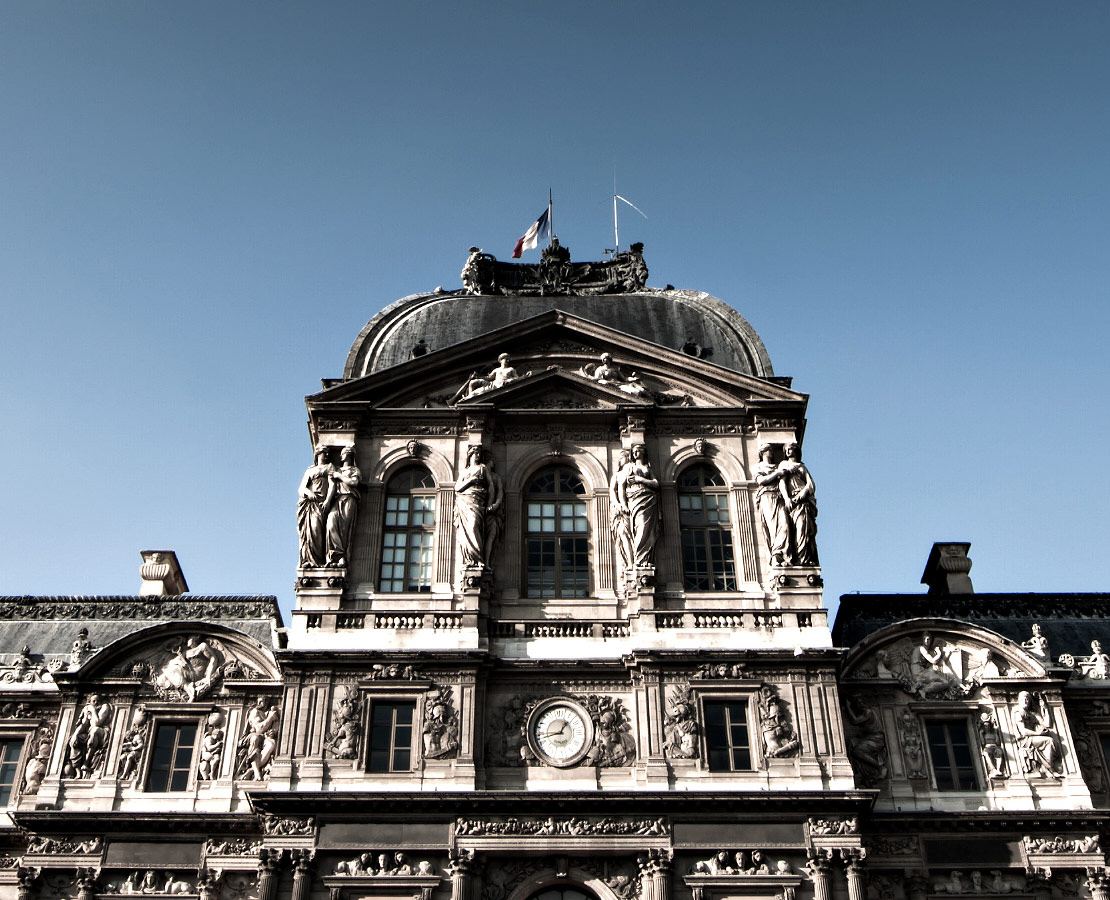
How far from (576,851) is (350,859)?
16.8 ft

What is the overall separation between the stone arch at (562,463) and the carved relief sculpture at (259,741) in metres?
8.55

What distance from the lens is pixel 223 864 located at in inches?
1204

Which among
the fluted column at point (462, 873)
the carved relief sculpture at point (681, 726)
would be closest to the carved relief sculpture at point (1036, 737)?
the carved relief sculpture at point (681, 726)

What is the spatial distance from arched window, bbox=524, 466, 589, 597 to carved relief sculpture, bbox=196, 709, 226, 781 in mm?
8533

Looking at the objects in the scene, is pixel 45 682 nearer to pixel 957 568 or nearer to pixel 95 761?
pixel 95 761

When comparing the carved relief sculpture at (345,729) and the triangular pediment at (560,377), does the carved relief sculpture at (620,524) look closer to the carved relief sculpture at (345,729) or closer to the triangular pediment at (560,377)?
the triangular pediment at (560,377)

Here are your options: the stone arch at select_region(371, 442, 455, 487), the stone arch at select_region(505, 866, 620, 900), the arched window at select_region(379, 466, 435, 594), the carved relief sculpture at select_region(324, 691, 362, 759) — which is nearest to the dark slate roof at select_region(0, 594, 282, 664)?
the arched window at select_region(379, 466, 435, 594)

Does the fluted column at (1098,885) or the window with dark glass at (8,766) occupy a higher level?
the window with dark glass at (8,766)

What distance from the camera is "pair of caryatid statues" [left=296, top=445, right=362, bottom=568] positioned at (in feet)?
110

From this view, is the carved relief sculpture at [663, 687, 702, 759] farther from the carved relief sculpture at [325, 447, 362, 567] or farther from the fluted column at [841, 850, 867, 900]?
the carved relief sculpture at [325, 447, 362, 567]

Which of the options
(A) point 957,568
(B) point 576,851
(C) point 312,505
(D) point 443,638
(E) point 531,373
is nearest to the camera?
(B) point 576,851

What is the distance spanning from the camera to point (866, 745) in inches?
1271

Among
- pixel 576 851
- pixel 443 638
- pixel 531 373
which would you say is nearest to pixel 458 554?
pixel 443 638

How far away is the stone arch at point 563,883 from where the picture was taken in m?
28.9
